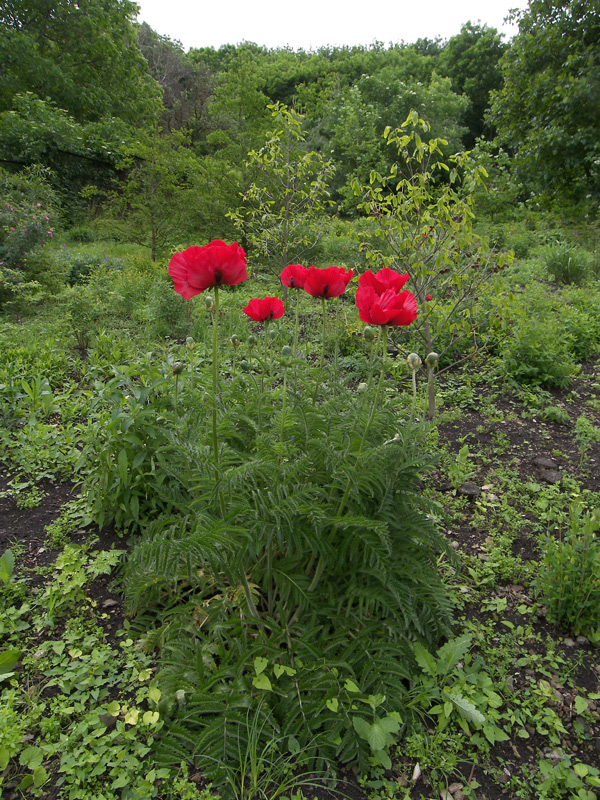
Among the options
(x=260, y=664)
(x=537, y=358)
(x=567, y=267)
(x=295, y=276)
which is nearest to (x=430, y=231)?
(x=537, y=358)

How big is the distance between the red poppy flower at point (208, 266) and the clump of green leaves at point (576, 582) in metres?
1.52

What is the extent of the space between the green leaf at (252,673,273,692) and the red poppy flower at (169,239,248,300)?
108 centimetres

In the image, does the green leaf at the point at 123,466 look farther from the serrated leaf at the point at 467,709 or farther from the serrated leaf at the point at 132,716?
the serrated leaf at the point at 467,709

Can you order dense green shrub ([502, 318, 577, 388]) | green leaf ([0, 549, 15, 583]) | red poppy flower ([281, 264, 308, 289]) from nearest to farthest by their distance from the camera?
red poppy flower ([281, 264, 308, 289]), green leaf ([0, 549, 15, 583]), dense green shrub ([502, 318, 577, 388])

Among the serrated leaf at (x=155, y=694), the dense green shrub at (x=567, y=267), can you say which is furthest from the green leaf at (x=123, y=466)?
the dense green shrub at (x=567, y=267)

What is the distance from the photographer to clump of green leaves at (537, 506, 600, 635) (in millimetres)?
1776

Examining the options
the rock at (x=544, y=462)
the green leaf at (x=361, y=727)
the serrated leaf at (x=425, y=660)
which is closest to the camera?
the green leaf at (x=361, y=727)

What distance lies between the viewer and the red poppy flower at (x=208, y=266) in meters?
1.23

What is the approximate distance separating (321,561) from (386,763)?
0.56m

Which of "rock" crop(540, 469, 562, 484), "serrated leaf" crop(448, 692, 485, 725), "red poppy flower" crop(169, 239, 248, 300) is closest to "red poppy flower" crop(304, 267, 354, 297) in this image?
"red poppy flower" crop(169, 239, 248, 300)

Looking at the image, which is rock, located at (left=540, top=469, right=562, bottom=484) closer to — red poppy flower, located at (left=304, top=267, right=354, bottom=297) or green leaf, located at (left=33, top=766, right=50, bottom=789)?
red poppy flower, located at (left=304, top=267, right=354, bottom=297)

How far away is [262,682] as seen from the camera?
1358 mm

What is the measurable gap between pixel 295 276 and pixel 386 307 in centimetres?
45

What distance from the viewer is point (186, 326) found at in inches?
191
